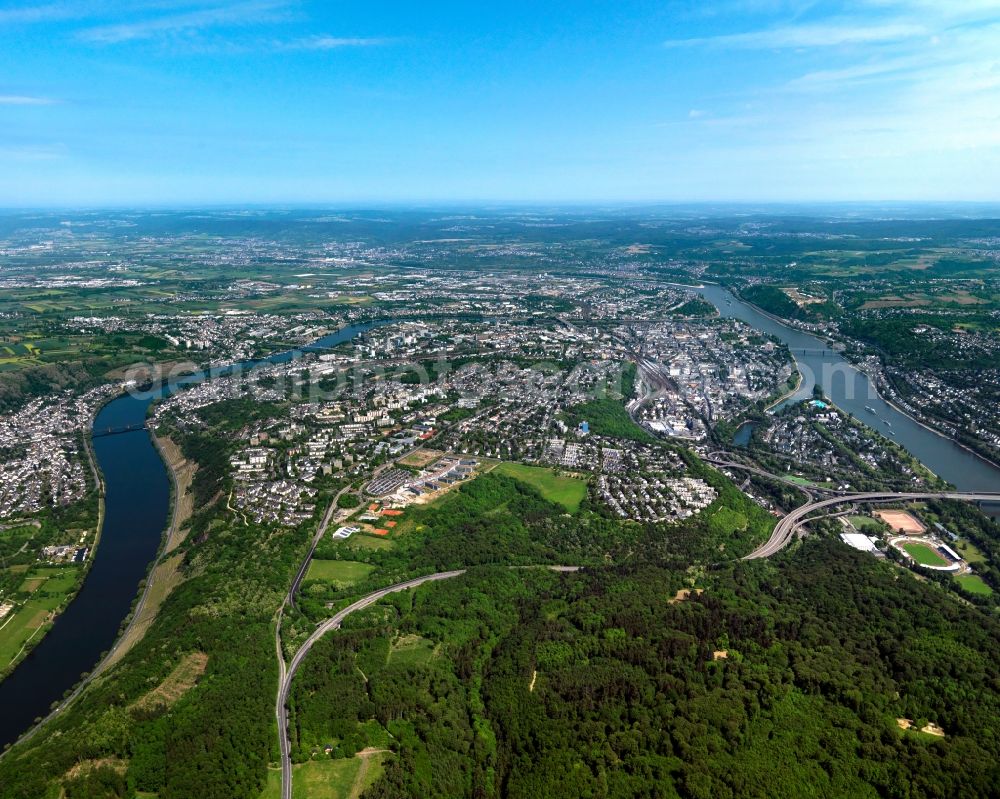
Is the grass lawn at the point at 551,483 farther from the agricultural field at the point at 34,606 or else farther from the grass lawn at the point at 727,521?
the agricultural field at the point at 34,606

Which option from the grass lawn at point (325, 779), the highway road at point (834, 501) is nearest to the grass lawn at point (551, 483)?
the highway road at point (834, 501)

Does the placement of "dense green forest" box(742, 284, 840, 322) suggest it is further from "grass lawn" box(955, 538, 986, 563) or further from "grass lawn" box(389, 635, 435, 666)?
"grass lawn" box(389, 635, 435, 666)

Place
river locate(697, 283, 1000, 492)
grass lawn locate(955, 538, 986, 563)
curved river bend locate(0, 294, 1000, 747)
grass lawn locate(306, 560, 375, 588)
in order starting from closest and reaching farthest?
curved river bend locate(0, 294, 1000, 747), grass lawn locate(306, 560, 375, 588), grass lawn locate(955, 538, 986, 563), river locate(697, 283, 1000, 492)

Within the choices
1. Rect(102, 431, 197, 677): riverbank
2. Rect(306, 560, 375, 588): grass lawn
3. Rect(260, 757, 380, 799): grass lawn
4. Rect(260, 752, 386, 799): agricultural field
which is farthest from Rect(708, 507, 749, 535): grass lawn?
Rect(102, 431, 197, 677): riverbank

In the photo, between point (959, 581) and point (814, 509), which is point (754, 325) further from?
point (959, 581)

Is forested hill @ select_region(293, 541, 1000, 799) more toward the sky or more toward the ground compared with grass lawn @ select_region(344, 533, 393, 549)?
more toward the ground

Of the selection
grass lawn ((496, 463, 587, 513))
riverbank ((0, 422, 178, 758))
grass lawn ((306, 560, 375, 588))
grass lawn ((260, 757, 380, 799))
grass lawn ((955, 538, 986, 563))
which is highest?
grass lawn ((496, 463, 587, 513))

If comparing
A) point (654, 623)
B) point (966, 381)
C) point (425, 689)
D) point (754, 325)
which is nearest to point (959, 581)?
point (654, 623)

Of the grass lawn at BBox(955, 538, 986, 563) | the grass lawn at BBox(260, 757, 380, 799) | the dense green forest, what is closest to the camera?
the grass lawn at BBox(260, 757, 380, 799)
